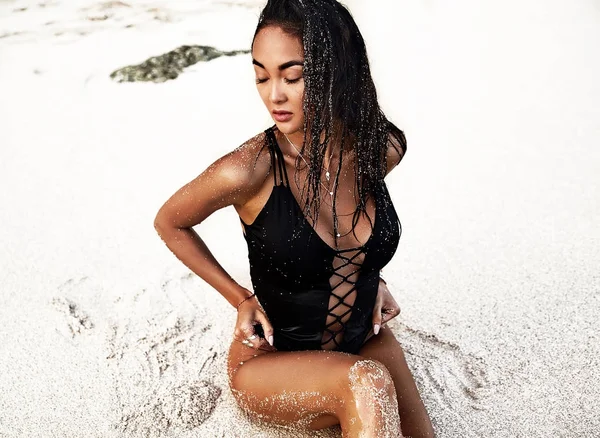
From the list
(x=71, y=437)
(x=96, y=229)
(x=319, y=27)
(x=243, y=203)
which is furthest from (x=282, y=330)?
(x=96, y=229)

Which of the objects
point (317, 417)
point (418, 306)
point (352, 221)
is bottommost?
point (418, 306)

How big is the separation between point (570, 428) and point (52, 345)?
1.84 meters

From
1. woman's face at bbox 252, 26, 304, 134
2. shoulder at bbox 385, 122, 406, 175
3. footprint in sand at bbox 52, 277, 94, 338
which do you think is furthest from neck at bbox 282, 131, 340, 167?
footprint in sand at bbox 52, 277, 94, 338

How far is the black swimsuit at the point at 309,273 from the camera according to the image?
6.59ft

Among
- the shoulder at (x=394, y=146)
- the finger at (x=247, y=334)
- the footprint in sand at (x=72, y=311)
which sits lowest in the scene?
the footprint in sand at (x=72, y=311)

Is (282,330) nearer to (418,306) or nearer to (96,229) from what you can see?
(418,306)

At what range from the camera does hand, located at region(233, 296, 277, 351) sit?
2094mm

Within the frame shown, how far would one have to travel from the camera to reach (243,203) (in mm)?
2055

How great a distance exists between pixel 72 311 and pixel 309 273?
123 cm

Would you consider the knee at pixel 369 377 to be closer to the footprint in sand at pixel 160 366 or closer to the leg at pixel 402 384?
the leg at pixel 402 384

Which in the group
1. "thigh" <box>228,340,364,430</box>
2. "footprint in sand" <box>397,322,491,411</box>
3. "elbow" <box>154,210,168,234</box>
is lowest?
"footprint in sand" <box>397,322,491,411</box>

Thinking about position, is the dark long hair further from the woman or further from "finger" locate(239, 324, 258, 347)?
"finger" locate(239, 324, 258, 347)

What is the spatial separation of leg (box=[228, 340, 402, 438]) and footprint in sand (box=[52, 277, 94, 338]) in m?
0.76

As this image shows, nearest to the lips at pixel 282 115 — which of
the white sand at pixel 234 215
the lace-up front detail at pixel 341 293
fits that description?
the lace-up front detail at pixel 341 293
